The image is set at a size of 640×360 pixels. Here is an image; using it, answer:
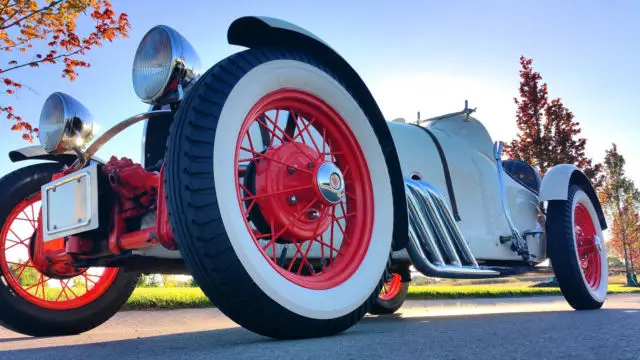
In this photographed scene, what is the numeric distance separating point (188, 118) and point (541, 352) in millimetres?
1116

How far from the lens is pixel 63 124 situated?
2.33m

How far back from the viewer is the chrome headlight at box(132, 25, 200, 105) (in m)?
2.09

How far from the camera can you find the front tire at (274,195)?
4.87 ft

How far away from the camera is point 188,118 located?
1.55 m

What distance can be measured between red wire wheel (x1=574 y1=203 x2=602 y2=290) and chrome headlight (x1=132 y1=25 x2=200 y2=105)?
346 cm

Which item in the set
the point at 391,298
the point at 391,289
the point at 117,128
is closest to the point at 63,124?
the point at 117,128

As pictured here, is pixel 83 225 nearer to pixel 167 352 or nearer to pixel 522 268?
pixel 167 352

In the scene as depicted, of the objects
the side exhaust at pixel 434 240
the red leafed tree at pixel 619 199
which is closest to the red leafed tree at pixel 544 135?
the red leafed tree at pixel 619 199

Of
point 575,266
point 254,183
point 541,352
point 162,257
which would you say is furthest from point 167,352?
point 575,266

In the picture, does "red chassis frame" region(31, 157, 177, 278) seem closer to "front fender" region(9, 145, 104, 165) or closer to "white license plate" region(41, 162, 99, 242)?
"white license plate" region(41, 162, 99, 242)

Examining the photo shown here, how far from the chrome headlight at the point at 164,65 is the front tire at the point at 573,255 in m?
2.91

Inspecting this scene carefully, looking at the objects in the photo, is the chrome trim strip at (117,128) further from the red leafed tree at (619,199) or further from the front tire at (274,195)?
Answer: the red leafed tree at (619,199)

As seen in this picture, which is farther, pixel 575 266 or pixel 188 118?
pixel 575 266

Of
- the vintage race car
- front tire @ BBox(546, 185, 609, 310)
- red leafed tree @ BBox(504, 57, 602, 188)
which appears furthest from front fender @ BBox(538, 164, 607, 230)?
red leafed tree @ BBox(504, 57, 602, 188)
